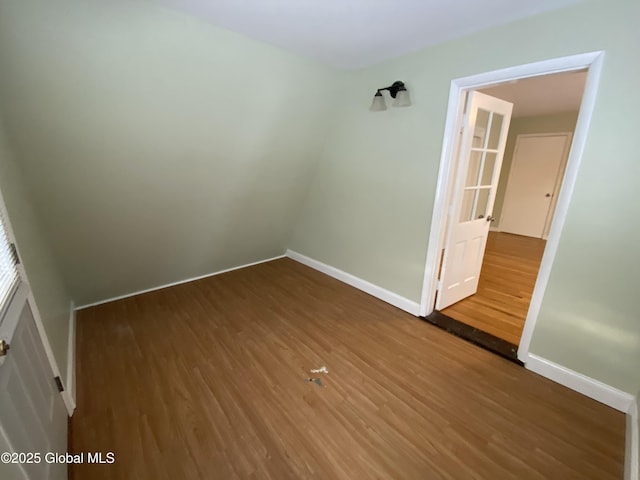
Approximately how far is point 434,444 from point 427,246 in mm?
1502

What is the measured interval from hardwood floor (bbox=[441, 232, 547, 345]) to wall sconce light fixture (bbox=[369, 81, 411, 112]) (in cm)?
201

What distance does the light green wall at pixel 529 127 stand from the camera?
501 centimetres

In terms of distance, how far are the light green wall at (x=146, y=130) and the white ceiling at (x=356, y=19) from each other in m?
0.13

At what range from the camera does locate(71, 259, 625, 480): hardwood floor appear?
1373 millimetres

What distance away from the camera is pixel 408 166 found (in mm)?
2480

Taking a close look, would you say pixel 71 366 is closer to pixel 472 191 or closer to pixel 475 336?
pixel 475 336

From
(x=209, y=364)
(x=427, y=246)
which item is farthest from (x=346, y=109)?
(x=209, y=364)

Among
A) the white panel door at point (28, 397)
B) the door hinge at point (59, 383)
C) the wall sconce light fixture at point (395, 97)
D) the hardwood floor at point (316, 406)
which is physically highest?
the wall sconce light fixture at point (395, 97)

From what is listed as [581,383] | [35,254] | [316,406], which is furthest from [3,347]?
[581,383]

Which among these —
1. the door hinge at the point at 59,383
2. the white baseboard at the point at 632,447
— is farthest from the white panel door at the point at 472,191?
the door hinge at the point at 59,383

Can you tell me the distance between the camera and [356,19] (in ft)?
5.67

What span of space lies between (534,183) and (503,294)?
12.1 feet

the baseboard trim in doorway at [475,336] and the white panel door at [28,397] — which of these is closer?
the white panel door at [28,397]

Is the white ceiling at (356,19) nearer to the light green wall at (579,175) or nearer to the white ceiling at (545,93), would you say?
the light green wall at (579,175)
